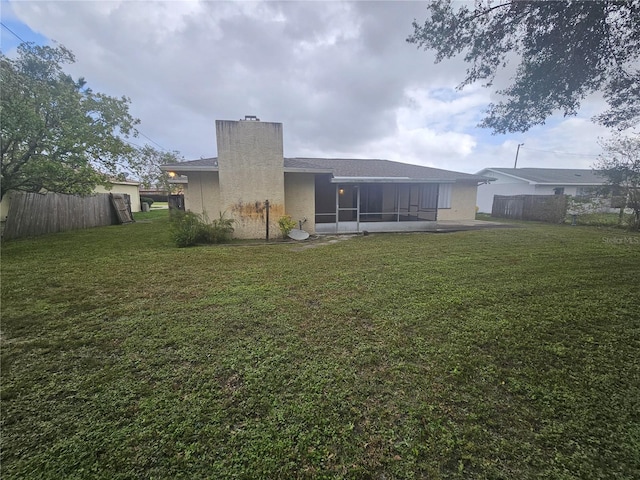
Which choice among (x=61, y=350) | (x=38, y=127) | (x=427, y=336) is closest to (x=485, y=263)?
(x=427, y=336)

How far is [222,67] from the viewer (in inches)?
524

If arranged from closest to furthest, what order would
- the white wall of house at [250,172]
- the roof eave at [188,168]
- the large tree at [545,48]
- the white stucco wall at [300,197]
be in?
the large tree at [545,48]
the roof eave at [188,168]
the white wall of house at [250,172]
the white stucco wall at [300,197]

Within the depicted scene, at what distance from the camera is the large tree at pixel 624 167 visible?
10211 mm

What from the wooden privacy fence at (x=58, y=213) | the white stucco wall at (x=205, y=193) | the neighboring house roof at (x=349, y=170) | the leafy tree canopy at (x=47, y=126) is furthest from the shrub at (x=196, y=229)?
the wooden privacy fence at (x=58, y=213)

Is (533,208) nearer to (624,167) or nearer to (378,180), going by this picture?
(624,167)

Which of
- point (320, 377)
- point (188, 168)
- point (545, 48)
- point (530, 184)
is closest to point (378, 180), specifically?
point (545, 48)

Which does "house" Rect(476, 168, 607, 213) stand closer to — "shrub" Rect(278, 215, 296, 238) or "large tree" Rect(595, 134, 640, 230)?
"large tree" Rect(595, 134, 640, 230)

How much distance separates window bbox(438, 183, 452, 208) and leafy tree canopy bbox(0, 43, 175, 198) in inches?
643

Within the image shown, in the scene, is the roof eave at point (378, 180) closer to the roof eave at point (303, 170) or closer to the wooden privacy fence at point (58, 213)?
the roof eave at point (303, 170)

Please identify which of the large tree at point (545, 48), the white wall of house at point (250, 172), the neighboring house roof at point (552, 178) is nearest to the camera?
the large tree at point (545, 48)

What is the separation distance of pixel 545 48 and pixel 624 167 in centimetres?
938

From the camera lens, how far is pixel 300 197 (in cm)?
1065

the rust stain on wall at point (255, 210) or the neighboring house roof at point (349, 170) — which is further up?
the neighboring house roof at point (349, 170)

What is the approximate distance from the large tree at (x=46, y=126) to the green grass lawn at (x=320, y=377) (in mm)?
5710
